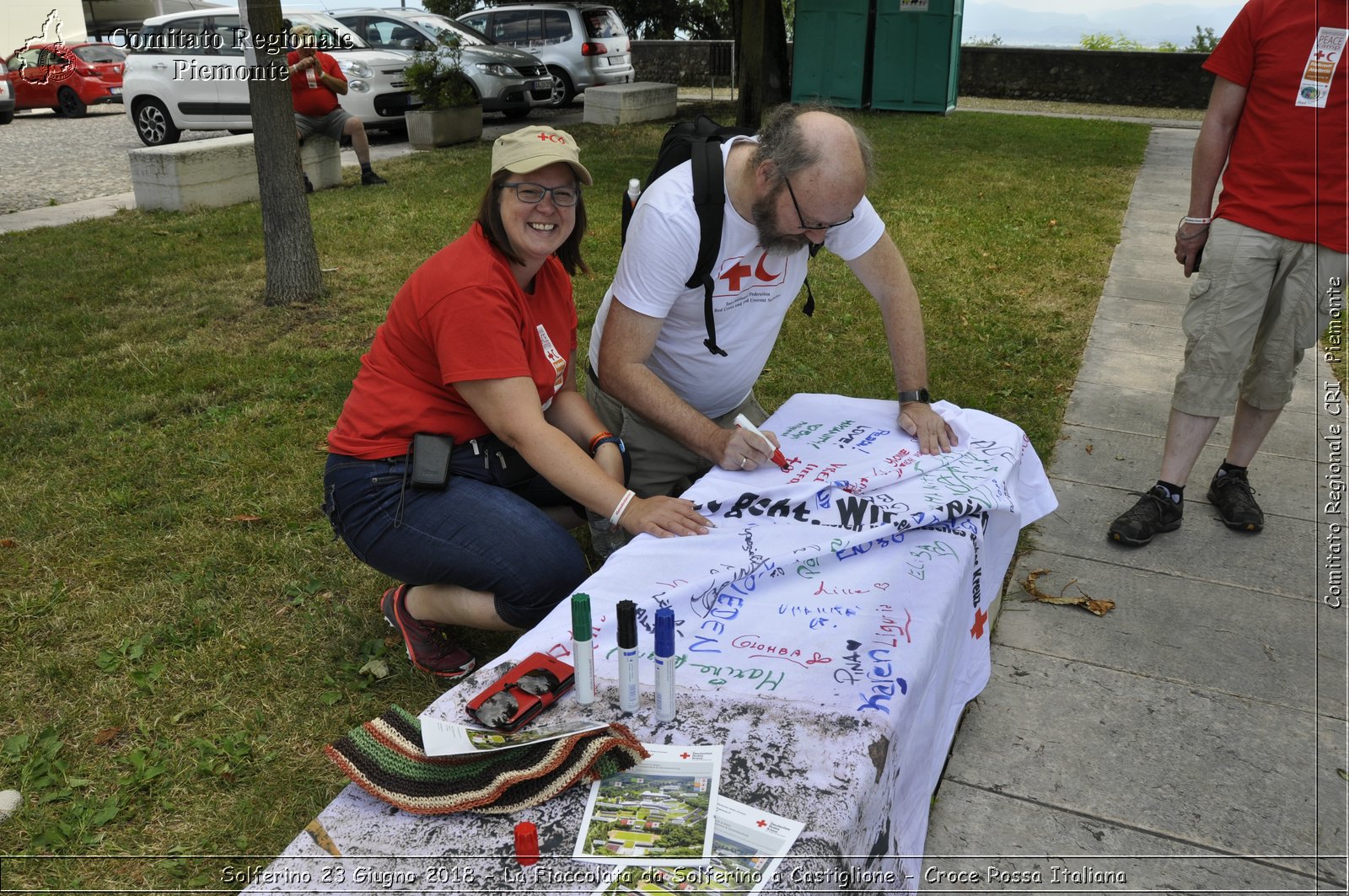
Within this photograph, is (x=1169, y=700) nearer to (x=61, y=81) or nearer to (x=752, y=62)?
(x=752, y=62)

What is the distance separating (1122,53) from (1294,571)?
17612 millimetres

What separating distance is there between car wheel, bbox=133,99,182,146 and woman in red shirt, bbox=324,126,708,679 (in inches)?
455

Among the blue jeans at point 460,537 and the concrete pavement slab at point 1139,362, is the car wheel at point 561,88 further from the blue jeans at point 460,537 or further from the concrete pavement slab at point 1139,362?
the blue jeans at point 460,537

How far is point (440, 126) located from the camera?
12.4m

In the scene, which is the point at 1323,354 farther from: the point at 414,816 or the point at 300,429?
the point at 414,816

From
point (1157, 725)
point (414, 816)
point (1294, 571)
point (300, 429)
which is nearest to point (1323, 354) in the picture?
point (1294, 571)

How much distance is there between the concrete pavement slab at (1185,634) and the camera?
9.56 ft

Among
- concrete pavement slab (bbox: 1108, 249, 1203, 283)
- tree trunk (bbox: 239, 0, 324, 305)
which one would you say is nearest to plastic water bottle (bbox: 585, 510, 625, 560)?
tree trunk (bbox: 239, 0, 324, 305)

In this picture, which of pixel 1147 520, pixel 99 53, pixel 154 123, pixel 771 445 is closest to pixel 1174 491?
pixel 1147 520

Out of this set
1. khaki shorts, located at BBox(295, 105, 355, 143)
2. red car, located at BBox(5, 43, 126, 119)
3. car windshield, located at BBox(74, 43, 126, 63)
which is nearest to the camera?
khaki shorts, located at BBox(295, 105, 355, 143)

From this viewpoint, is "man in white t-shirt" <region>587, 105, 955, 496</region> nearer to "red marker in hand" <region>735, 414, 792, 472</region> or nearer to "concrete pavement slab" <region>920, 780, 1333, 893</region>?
"red marker in hand" <region>735, 414, 792, 472</region>

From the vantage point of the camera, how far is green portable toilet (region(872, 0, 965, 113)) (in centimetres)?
1573

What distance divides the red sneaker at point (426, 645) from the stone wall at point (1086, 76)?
1843 centimetres

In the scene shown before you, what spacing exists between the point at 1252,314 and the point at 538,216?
2.48 meters
